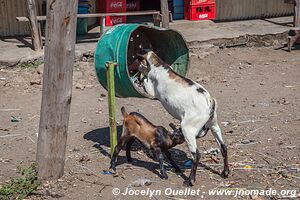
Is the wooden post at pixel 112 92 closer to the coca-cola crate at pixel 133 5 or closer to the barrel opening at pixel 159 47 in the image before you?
the barrel opening at pixel 159 47

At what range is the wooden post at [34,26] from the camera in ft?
36.9

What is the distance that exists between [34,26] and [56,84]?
583 cm

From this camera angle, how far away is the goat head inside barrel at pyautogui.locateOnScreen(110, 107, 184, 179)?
21.1ft

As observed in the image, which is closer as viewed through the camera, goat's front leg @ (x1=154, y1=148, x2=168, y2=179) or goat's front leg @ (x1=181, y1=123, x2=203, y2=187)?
goat's front leg @ (x1=181, y1=123, x2=203, y2=187)

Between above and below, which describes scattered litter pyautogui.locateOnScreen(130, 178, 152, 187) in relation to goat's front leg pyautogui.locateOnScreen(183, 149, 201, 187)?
below

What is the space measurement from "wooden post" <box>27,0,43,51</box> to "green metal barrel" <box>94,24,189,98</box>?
153 inches

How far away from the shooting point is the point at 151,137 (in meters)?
6.50

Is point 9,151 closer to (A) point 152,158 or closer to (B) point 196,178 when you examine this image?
(A) point 152,158

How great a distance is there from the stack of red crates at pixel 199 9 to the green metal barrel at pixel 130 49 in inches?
247

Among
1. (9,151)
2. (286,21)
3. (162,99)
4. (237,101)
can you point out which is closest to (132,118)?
(162,99)

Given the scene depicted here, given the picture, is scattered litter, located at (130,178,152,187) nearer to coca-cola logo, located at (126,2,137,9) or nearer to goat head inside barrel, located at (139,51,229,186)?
goat head inside barrel, located at (139,51,229,186)

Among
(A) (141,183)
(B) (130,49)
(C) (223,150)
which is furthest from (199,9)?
(A) (141,183)

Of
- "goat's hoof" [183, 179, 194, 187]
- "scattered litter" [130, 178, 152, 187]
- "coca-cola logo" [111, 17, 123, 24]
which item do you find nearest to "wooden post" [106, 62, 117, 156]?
"scattered litter" [130, 178, 152, 187]

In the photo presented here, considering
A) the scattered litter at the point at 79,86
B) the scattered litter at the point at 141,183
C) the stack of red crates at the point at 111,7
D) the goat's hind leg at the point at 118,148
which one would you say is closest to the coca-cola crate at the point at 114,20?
the stack of red crates at the point at 111,7
